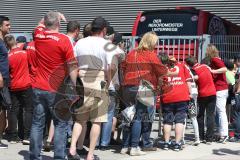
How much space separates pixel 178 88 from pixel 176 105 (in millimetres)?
280

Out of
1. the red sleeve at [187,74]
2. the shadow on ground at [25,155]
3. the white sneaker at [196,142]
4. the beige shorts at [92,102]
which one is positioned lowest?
the white sneaker at [196,142]

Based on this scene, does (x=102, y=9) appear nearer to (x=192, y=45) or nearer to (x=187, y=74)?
(x=192, y=45)

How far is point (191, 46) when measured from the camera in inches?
435

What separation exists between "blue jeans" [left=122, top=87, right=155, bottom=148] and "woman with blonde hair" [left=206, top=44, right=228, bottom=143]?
1.80 metres

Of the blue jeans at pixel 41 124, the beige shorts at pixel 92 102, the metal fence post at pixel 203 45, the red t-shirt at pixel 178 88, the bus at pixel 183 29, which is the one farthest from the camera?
the bus at pixel 183 29

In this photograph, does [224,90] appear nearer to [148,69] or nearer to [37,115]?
[148,69]

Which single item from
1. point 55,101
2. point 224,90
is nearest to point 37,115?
point 55,101

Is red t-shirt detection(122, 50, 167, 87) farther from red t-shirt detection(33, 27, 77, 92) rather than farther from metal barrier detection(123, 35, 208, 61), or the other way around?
metal barrier detection(123, 35, 208, 61)

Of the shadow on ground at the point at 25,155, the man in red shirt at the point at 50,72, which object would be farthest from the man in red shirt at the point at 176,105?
the man in red shirt at the point at 50,72

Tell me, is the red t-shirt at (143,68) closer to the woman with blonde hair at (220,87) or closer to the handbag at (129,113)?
the handbag at (129,113)

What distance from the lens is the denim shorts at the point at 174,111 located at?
826 centimetres

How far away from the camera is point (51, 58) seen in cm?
642

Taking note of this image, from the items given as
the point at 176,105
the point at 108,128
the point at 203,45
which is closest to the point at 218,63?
the point at 176,105

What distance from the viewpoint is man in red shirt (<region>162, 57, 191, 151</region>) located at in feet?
26.9
